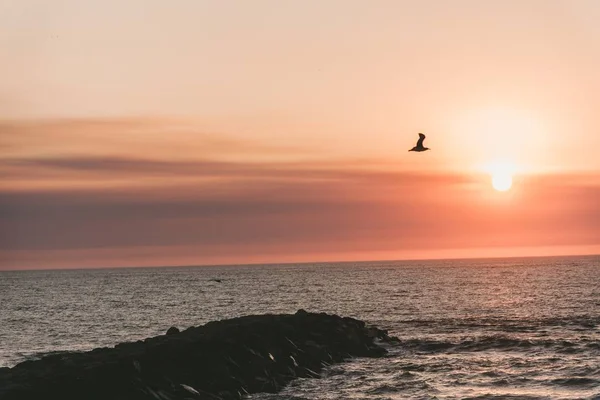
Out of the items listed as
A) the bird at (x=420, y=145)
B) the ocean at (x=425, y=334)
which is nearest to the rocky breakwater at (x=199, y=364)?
the ocean at (x=425, y=334)

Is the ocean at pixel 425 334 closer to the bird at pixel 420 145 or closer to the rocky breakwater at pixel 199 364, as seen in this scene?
the rocky breakwater at pixel 199 364

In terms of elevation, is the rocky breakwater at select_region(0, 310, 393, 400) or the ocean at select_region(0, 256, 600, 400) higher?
the rocky breakwater at select_region(0, 310, 393, 400)

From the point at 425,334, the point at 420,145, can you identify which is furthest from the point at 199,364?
the point at 425,334

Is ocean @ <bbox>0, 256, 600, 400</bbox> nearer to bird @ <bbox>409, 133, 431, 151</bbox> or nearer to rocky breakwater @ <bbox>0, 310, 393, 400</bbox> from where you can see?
rocky breakwater @ <bbox>0, 310, 393, 400</bbox>

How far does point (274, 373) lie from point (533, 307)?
48461mm

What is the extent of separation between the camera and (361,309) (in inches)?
3371

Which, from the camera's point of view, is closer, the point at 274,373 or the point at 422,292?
the point at 274,373

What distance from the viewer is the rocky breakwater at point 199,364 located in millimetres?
30969

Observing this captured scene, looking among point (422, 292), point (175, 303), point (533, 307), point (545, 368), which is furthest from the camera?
point (422, 292)

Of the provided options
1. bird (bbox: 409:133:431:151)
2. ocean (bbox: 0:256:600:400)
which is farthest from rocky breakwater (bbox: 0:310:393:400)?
bird (bbox: 409:133:431:151)

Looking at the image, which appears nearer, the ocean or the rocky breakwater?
the rocky breakwater

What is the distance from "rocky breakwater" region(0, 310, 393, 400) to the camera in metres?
31.0

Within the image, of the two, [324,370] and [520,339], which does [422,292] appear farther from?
[324,370]

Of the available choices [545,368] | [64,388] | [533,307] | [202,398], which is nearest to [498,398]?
[545,368]
